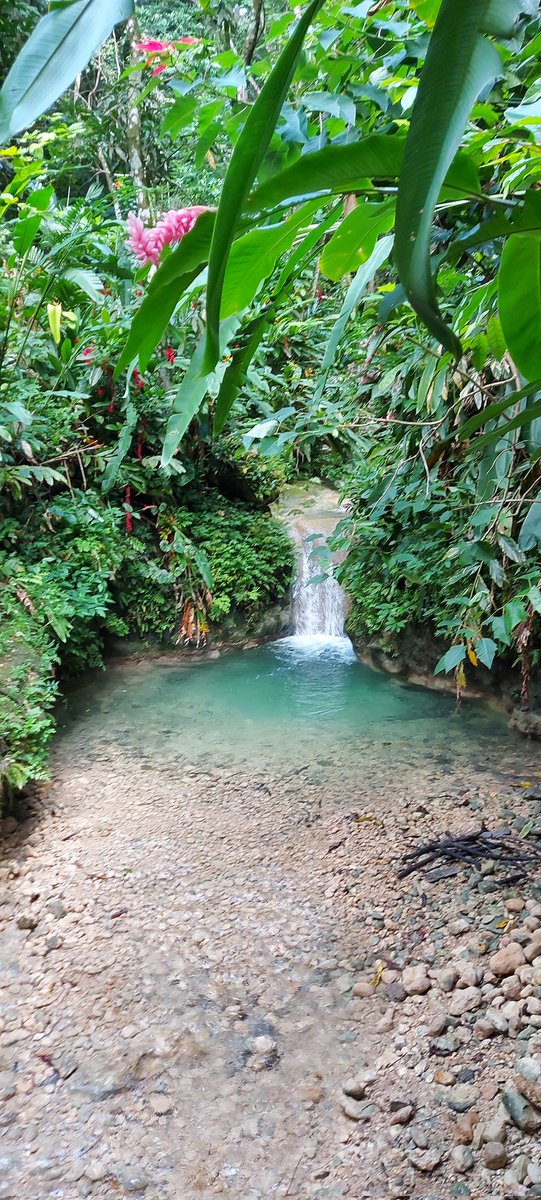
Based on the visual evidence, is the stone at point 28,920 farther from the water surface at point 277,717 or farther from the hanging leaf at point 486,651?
the hanging leaf at point 486,651

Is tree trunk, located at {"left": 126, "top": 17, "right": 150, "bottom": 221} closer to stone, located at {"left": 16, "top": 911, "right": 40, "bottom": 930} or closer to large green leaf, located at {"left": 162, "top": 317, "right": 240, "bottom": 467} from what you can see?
stone, located at {"left": 16, "top": 911, "right": 40, "bottom": 930}

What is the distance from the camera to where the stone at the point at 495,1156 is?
126 centimetres

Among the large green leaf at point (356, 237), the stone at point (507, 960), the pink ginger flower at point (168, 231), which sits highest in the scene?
the pink ginger flower at point (168, 231)

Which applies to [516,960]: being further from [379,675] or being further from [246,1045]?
[379,675]

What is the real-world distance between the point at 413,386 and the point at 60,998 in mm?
3203

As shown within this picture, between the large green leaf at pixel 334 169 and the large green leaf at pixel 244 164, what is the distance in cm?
11

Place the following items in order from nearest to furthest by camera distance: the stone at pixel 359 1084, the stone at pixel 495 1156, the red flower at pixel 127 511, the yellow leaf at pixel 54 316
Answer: the stone at pixel 495 1156 → the stone at pixel 359 1084 → the yellow leaf at pixel 54 316 → the red flower at pixel 127 511

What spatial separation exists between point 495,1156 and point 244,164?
160 centimetres

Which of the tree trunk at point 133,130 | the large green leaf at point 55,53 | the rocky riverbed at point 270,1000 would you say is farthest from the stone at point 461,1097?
the tree trunk at point 133,130

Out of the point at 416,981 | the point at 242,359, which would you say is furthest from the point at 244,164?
the point at 416,981

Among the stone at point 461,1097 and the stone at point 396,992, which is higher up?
the stone at point 461,1097

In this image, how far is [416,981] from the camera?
5.98ft

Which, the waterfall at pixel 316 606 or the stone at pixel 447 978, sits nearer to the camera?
the stone at pixel 447 978

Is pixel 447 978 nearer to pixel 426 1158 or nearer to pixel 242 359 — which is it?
pixel 426 1158
